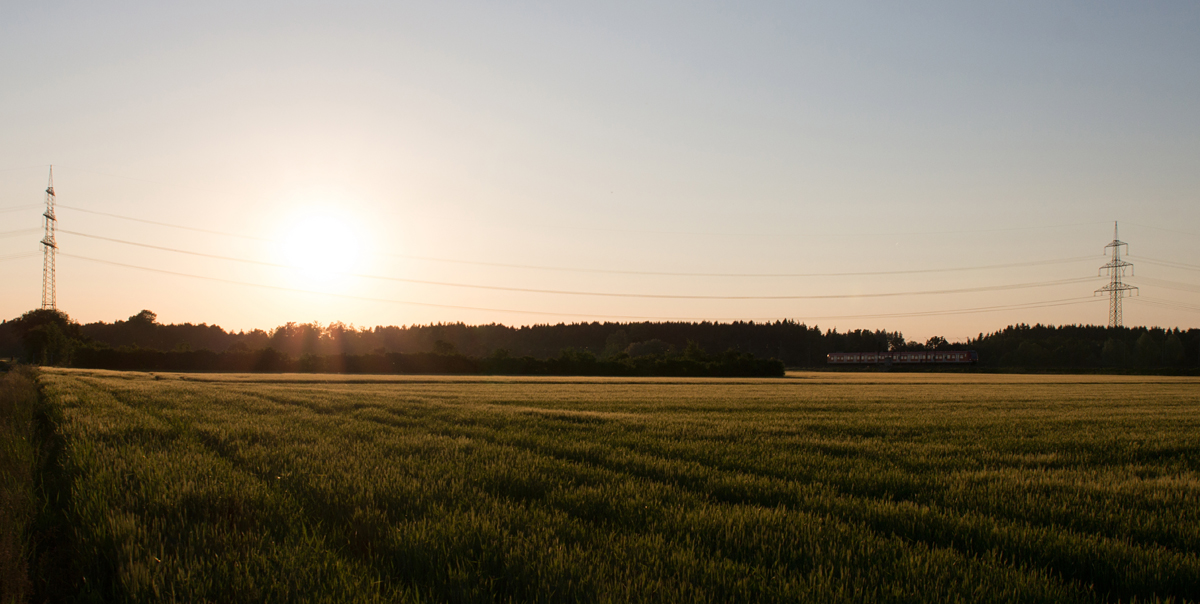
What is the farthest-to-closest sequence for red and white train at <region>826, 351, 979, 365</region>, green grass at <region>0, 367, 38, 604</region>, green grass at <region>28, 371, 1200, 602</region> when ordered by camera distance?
1. red and white train at <region>826, 351, 979, 365</region>
2. green grass at <region>0, 367, 38, 604</region>
3. green grass at <region>28, 371, 1200, 602</region>

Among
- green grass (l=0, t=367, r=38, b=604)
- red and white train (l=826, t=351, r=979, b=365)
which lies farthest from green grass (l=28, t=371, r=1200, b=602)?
red and white train (l=826, t=351, r=979, b=365)

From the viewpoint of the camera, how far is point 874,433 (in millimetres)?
12703

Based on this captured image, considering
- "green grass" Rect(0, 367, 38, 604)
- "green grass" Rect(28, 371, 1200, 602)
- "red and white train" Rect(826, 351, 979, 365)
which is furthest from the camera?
"red and white train" Rect(826, 351, 979, 365)

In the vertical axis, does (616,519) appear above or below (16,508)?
above

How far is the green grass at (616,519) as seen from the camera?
3742 mm

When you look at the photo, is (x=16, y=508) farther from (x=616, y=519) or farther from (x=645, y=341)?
(x=645, y=341)

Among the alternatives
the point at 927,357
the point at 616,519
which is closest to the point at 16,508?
the point at 616,519

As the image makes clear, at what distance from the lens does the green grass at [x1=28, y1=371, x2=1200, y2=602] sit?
3.74 metres

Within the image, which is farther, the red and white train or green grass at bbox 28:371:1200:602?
the red and white train

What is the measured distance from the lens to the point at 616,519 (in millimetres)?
5309

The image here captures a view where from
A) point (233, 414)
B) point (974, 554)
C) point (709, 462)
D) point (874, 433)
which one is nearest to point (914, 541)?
point (974, 554)

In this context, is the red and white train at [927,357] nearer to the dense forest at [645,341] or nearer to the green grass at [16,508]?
the dense forest at [645,341]

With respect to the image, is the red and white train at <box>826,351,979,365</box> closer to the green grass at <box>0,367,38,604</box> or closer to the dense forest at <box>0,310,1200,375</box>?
the dense forest at <box>0,310,1200,375</box>

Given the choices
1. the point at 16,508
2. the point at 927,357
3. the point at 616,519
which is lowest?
the point at 927,357
